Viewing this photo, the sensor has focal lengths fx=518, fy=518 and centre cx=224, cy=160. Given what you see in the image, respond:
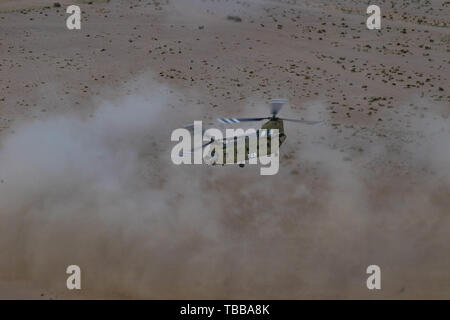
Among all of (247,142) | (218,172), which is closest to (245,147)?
(247,142)

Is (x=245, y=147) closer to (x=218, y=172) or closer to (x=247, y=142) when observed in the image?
(x=247, y=142)

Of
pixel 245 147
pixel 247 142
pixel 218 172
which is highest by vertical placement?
pixel 247 142

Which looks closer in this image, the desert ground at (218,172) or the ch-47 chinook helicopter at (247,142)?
the desert ground at (218,172)

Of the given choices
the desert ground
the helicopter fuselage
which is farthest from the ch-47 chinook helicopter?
the desert ground

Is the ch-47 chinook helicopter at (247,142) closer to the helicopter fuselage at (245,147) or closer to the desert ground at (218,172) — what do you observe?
the helicopter fuselage at (245,147)

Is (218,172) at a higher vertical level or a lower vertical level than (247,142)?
lower

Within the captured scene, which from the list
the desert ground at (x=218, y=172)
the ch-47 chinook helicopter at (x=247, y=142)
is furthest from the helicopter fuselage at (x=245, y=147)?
the desert ground at (x=218, y=172)
